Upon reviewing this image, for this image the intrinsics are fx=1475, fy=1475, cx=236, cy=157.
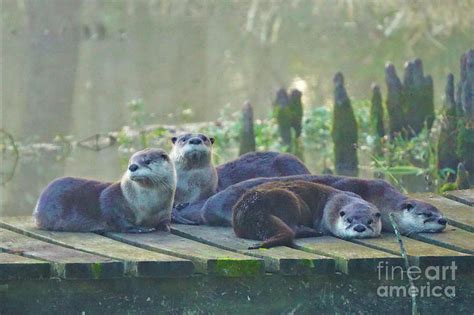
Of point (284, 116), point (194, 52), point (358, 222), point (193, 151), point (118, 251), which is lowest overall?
point (118, 251)

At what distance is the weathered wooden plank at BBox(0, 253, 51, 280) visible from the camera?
5.46 meters

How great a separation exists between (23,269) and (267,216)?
1109mm

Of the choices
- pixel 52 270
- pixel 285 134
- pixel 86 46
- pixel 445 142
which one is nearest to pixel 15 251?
pixel 52 270

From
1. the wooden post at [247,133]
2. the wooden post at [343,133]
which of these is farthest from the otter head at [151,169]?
the wooden post at [343,133]

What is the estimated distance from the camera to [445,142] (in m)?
9.34

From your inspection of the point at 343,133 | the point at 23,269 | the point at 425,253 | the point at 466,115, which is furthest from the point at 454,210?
the point at 343,133

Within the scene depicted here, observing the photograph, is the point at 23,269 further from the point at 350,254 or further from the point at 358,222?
the point at 358,222

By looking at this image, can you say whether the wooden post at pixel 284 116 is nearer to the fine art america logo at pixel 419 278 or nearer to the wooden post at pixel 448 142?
the wooden post at pixel 448 142

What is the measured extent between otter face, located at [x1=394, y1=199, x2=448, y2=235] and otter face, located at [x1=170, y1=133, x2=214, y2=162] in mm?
1203

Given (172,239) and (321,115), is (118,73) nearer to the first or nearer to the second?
(321,115)

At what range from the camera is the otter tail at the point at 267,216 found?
5.98m

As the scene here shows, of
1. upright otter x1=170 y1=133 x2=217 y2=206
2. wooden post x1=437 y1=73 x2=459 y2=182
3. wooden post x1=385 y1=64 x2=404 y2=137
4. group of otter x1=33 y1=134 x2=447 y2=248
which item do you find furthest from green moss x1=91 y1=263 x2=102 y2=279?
wooden post x1=385 y1=64 x2=404 y2=137

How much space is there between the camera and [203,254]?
18.7 ft

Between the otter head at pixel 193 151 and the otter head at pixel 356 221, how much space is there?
1.11 meters
